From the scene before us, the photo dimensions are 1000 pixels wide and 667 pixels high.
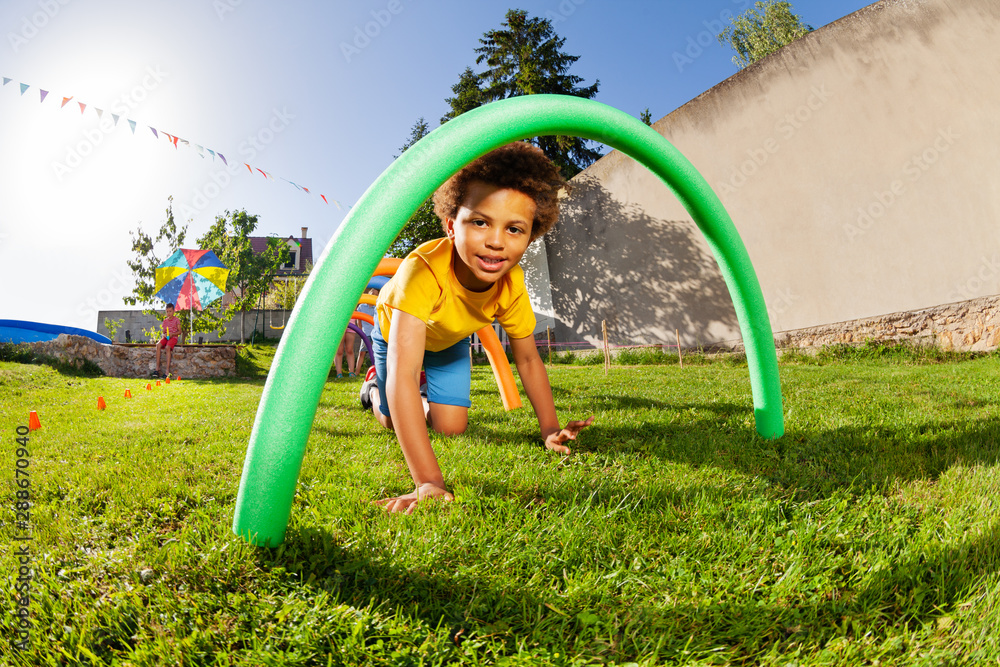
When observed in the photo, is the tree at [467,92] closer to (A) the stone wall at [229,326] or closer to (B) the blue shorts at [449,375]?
(A) the stone wall at [229,326]

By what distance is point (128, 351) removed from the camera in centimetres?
1190

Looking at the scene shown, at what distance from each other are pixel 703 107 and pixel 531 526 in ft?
42.5

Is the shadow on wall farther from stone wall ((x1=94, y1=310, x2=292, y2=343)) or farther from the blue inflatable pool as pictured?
stone wall ((x1=94, y1=310, x2=292, y2=343))

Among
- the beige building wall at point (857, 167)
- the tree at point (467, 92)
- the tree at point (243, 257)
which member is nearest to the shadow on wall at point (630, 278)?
the beige building wall at point (857, 167)

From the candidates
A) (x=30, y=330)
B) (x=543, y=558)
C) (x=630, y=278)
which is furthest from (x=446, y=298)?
(x=30, y=330)

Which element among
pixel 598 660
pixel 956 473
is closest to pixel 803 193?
pixel 956 473

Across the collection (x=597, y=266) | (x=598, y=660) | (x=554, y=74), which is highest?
(x=554, y=74)

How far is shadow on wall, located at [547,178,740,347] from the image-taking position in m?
13.0

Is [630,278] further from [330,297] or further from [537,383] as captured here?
[330,297]

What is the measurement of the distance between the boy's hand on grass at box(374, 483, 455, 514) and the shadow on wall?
11.4m

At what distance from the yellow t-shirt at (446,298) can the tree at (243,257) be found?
21102mm

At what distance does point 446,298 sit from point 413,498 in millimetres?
1087

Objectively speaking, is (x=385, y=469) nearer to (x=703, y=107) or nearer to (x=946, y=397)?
(x=946, y=397)

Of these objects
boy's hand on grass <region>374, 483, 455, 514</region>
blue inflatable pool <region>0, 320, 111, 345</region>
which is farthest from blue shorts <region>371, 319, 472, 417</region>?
blue inflatable pool <region>0, 320, 111, 345</region>
